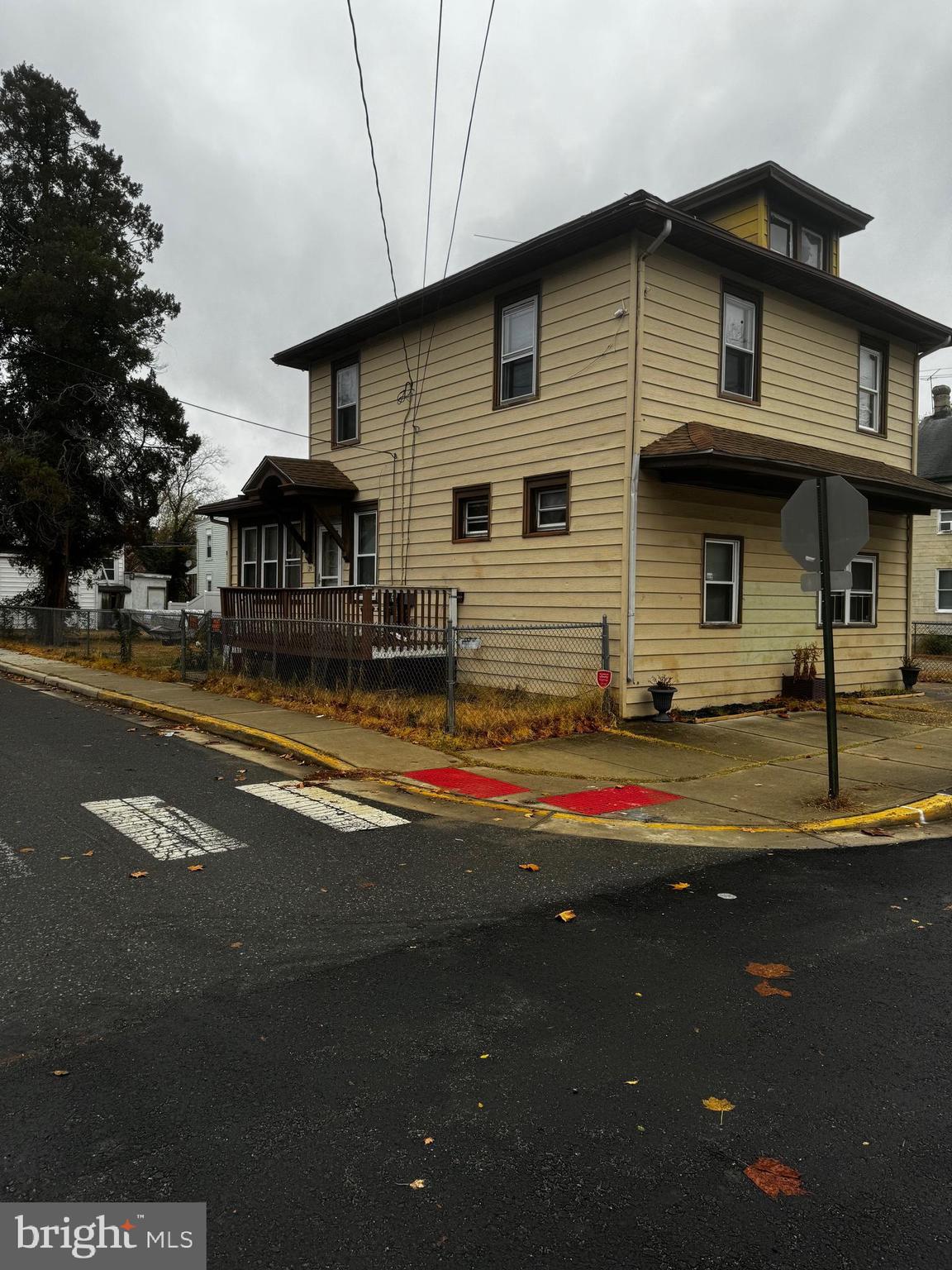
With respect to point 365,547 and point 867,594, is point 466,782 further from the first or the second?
point 867,594

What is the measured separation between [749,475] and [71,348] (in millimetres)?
Result: 22992

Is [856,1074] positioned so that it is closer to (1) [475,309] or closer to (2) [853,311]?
(1) [475,309]

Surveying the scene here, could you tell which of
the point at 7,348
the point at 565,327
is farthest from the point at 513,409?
the point at 7,348

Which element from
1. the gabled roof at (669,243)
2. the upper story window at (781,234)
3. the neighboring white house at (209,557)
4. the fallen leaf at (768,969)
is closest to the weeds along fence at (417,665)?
the gabled roof at (669,243)

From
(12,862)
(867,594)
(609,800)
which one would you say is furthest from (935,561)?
Answer: (12,862)

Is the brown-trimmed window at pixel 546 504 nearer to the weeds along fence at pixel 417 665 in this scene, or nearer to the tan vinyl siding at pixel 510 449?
the tan vinyl siding at pixel 510 449

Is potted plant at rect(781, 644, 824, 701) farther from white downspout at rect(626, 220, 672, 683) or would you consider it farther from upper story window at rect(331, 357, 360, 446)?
upper story window at rect(331, 357, 360, 446)

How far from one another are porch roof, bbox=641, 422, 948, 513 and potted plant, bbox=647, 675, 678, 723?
297cm

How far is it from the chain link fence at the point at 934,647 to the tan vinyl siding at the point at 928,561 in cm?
108

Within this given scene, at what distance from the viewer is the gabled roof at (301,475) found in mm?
16453

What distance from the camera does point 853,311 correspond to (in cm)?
1505

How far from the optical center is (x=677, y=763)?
937 centimetres

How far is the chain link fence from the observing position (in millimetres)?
23719

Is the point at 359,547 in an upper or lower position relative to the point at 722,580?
upper
